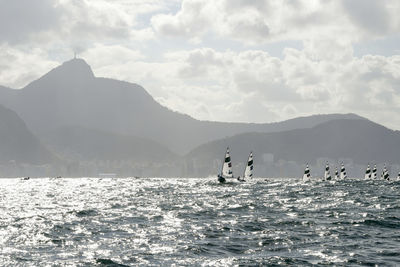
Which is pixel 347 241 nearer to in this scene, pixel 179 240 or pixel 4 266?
pixel 179 240

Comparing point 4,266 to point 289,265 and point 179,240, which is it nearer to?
point 179,240

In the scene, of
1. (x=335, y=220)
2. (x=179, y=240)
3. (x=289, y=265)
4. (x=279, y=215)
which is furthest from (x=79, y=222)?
(x=289, y=265)

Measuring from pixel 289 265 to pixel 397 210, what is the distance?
28342 millimetres

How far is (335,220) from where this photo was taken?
3991 centimetres

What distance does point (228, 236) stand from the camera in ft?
105

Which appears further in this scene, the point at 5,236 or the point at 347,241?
the point at 5,236

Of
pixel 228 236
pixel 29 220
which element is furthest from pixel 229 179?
pixel 228 236

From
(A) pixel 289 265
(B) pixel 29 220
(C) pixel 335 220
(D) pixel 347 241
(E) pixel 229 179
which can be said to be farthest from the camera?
(E) pixel 229 179

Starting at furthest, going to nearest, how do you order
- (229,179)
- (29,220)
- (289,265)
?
(229,179), (29,220), (289,265)

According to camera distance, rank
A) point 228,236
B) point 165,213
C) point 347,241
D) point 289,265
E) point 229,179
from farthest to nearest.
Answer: point 229,179 → point 165,213 → point 228,236 → point 347,241 → point 289,265

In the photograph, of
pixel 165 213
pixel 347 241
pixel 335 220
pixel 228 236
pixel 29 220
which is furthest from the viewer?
pixel 165 213

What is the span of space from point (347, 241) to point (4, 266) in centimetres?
1773

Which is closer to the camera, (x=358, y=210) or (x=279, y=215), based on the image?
(x=279, y=215)

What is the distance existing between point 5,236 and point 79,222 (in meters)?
8.60
